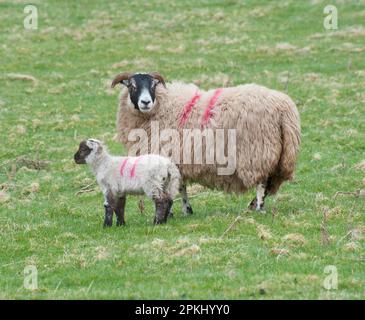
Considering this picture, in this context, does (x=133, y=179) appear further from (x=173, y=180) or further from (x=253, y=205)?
(x=253, y=205)

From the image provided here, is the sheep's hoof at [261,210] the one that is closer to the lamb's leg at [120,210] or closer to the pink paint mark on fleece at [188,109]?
the pink paint mark on fleece at [188,109]

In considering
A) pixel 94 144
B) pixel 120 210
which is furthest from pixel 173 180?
pixel 94 144

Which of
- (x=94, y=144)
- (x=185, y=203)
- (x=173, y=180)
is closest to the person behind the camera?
(x=173, y=180)

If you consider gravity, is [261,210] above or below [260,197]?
below

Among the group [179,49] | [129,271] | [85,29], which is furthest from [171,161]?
[85,29]

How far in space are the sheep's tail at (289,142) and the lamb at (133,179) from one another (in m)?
1.97

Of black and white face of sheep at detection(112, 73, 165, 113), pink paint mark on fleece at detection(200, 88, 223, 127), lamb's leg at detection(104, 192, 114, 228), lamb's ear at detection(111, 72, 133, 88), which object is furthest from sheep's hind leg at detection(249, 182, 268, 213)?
lamb's ear at detection(111, 72, 133, 88)

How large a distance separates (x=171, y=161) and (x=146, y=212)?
1.24 m

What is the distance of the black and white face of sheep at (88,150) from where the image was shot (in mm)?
14055

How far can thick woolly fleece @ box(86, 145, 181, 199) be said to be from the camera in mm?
13469

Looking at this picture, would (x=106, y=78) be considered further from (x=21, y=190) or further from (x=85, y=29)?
(x=21, y=190)

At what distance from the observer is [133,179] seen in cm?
1354

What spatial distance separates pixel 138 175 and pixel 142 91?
2180 millimetres

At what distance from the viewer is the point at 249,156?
14562 millimetres
